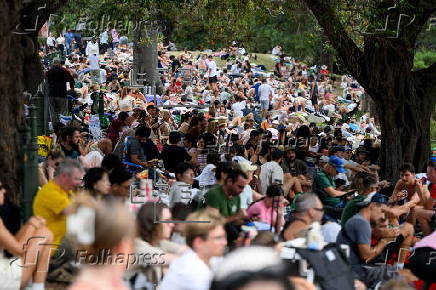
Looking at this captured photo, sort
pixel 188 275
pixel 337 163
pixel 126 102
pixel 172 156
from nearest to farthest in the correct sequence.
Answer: pixel 188 275
pixel 337 163
pixel 172 156
pixel 126 102

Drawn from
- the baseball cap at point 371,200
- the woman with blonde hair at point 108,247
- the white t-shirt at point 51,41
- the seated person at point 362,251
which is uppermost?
the white t-shirt at point 51,41

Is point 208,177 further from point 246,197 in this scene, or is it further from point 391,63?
point 391,63

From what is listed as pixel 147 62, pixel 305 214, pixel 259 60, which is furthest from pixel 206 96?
pixel 305 214

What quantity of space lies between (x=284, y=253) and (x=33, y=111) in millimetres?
3369

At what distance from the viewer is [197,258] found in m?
6.79

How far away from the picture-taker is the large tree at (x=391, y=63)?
16.2 meters

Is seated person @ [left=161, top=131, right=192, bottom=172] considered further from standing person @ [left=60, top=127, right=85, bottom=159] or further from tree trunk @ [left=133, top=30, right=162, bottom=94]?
tree trunk @ [left=133, top=30, right=162, bottom=94]

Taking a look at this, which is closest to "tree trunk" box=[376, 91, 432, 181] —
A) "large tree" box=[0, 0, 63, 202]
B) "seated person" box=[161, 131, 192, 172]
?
"seated person" box=[161, 131, 192, 172]

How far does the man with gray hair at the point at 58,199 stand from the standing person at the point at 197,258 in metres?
2.13

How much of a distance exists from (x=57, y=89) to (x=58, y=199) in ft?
40.1

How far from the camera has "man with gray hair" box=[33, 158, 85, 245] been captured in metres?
8.75

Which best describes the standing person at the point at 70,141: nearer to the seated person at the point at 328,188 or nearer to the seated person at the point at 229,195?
the seated person at the point at 229,195

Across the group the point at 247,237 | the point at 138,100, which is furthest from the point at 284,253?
→ the point at 138,100

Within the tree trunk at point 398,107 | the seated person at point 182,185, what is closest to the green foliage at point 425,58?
the tree trunk at point 398,107
